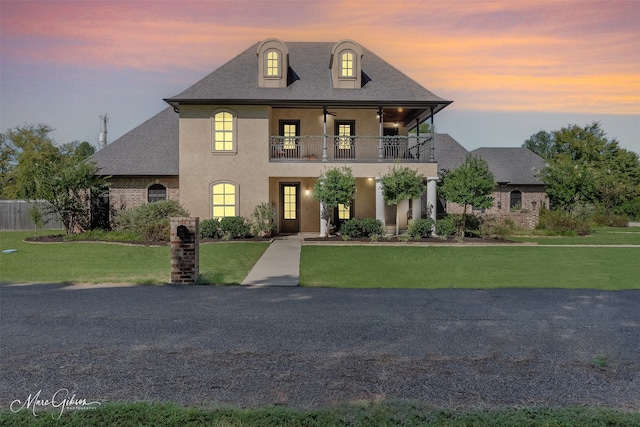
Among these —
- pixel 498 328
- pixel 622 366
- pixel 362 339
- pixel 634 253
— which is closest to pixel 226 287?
pixel 362 339

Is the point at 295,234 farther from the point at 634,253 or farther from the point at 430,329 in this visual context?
the point at 430,329

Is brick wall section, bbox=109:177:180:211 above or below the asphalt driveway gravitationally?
above

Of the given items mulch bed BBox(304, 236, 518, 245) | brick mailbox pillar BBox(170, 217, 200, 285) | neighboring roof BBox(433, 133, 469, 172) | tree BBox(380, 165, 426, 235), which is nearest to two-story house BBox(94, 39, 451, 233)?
tree BBox(380, 165, 426, 235)

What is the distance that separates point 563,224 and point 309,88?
51.1ft

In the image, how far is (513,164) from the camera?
34688mm

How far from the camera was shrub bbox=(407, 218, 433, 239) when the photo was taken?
67.7 feet

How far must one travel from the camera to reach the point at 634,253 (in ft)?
53.3

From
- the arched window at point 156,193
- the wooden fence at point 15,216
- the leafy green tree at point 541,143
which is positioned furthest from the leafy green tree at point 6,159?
the leafy green tree at point 541,143

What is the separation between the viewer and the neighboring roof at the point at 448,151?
32.5 meters

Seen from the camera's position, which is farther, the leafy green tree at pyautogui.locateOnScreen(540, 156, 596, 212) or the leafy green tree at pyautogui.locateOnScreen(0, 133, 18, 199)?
the leafy green tree at pyautogui.locateOnScreen(0, 133, 18, 199)

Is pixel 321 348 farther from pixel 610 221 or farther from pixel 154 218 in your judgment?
pixel 610 221

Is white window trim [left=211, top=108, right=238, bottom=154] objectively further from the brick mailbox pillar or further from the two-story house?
the brick mailbox pillar

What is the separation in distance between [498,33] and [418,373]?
49.5ft

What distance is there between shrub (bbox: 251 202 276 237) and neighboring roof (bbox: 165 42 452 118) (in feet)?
16.0
